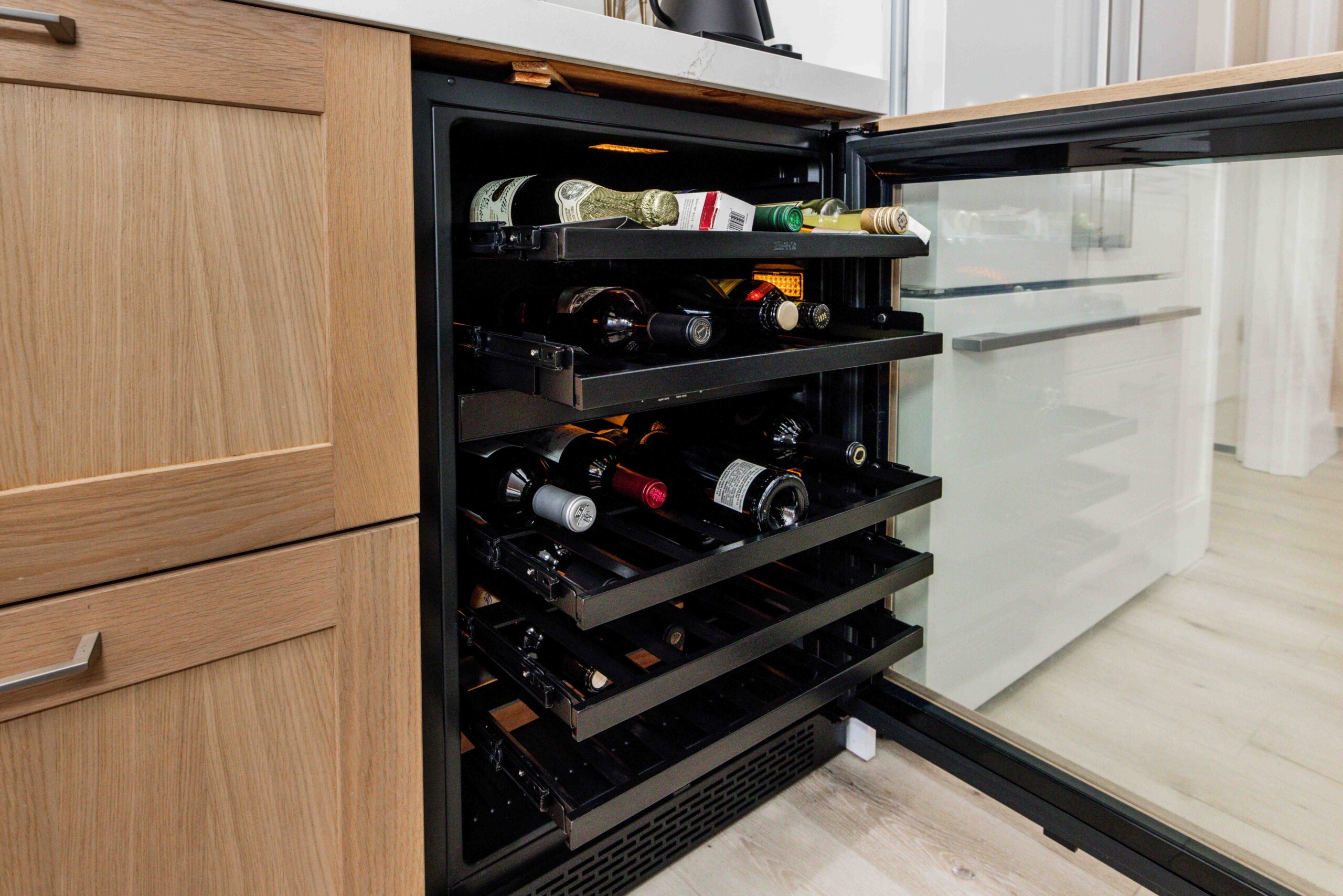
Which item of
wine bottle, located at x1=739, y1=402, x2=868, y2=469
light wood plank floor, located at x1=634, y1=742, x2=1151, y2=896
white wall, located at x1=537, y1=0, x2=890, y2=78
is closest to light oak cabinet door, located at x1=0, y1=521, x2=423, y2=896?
light wood plank floor, located at x1=634, y1=742, x2=1151, y2=896

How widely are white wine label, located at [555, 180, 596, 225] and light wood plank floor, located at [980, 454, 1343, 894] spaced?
0.82m

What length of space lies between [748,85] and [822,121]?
9.3 inches

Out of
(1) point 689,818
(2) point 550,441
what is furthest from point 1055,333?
(1) point 689,818

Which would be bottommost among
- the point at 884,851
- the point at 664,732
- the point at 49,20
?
the point at 884,851

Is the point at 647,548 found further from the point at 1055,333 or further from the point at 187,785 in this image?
the point at 1055,333

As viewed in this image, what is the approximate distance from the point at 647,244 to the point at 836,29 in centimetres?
89

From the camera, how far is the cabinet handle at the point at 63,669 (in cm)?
61

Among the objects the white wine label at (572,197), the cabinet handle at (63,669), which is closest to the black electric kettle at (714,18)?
the white wine label at (572,197)

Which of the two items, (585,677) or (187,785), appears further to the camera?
(585,677)

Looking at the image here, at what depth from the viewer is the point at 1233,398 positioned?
38.4 inches

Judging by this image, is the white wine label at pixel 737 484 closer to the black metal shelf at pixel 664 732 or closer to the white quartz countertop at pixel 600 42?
the black metal shelf at pixel 664 732

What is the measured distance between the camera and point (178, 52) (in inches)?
24.8

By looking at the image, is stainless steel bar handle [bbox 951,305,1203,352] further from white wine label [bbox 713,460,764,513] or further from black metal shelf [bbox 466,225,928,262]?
white wine label [bbox 713,460,764,513]

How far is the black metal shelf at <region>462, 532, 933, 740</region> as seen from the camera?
865 millimetres
